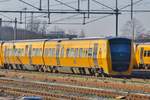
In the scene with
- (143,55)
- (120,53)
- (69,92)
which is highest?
(120,53)

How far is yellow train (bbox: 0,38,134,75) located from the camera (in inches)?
1328

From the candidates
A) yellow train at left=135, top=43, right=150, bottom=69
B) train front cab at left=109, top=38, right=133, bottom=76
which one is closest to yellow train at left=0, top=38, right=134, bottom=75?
train front cab at left=109, top=38, right=133, bottom=76

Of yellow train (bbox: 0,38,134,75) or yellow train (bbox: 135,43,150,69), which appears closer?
yellow train (bbox: 0,38,134,75)

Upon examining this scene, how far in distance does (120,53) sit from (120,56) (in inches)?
8.0

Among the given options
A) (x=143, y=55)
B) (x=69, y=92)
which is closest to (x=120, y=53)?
(x=69, y=92)

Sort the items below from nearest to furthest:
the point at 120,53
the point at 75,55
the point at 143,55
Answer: the point at 120,53 < the point at 75,55 < the point at 143,55

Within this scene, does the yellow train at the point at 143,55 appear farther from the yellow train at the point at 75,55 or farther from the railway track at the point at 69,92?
the railway track at the point at 69,92

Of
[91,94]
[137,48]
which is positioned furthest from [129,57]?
[137,48]

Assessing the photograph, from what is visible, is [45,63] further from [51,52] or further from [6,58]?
[6,58]

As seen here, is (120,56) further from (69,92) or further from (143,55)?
(143,55)

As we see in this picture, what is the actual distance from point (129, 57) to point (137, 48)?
17.0m

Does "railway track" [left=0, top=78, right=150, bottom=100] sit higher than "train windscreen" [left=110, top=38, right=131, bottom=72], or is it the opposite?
"train windscreen" [left=110, top=38, right=131, bottom=72]

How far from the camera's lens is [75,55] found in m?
37.3

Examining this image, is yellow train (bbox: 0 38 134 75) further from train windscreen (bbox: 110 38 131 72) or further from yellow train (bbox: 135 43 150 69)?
yellow train (bbox: 135 43 150 69)
